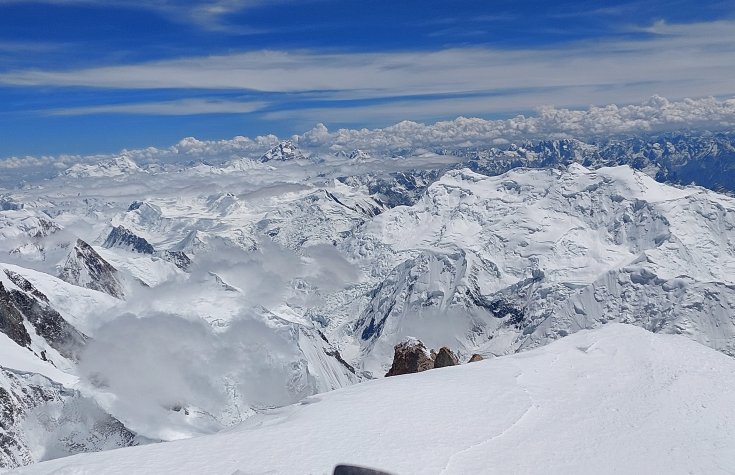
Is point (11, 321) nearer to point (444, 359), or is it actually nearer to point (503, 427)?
point (444, 359)

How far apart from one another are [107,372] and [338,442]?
186 metres

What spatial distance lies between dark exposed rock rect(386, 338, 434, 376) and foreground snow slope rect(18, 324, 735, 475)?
40.6m

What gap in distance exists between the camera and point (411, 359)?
76.7 metres

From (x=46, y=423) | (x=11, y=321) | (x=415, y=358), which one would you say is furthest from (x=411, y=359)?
(x=11, y=321)

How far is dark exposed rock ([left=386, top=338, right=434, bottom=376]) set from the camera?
75.5 m

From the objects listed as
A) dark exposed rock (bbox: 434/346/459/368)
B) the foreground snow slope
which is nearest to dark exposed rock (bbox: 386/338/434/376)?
dark exposed rock (bbox: 434/346/459/368)

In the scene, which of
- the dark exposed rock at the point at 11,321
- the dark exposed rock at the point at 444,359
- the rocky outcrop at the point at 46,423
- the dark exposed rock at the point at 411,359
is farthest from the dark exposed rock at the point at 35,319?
the dark exposed rock at the point at 444,359

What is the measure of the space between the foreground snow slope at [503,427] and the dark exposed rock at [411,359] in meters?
40.6

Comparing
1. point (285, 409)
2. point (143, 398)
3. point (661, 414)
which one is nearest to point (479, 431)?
point (661, 414)

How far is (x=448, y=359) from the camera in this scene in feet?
236

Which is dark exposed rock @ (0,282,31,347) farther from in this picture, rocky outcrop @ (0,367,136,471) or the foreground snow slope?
the foreground snow slope

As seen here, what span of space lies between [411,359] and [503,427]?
167ft

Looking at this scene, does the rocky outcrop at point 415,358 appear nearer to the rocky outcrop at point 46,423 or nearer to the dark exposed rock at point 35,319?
the rocky outcrop at point 46,423

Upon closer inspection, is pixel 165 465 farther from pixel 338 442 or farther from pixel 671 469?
pixel 671 469
